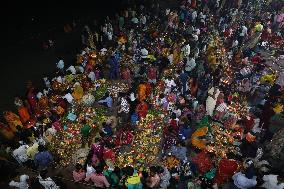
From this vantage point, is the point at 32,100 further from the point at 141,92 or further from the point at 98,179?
the point at 98,179

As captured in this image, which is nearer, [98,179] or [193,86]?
[98,179]

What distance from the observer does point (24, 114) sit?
1223 centimetres

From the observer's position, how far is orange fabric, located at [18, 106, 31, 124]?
12.1 metres

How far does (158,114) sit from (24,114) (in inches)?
199

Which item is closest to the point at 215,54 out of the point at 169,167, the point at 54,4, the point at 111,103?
the point at 111,103

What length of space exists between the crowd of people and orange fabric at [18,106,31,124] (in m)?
0.05

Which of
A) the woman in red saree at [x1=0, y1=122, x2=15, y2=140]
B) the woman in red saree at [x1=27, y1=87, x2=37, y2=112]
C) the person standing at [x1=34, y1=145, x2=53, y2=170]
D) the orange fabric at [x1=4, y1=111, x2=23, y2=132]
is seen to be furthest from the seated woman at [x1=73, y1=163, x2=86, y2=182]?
the woman in red saree at [x1=27, y1=87, x2=37, y2=112]

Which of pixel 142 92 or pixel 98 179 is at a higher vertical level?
pixel 142 92

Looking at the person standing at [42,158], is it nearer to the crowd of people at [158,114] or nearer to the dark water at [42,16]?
the crowd of people at [158,114]

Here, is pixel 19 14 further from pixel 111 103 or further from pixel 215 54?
pixel 215 54

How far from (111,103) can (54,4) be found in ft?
19.8

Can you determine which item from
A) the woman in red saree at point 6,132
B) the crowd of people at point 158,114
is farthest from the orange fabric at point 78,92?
the woman in red saree at point 6,132

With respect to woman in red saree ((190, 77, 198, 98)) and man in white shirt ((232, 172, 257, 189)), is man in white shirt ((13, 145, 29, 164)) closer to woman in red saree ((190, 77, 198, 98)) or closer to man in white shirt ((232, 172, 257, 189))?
man in white shirt ((232, 172, 257, 189))

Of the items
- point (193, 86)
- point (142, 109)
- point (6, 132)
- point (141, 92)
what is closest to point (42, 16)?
point (141, 92)
